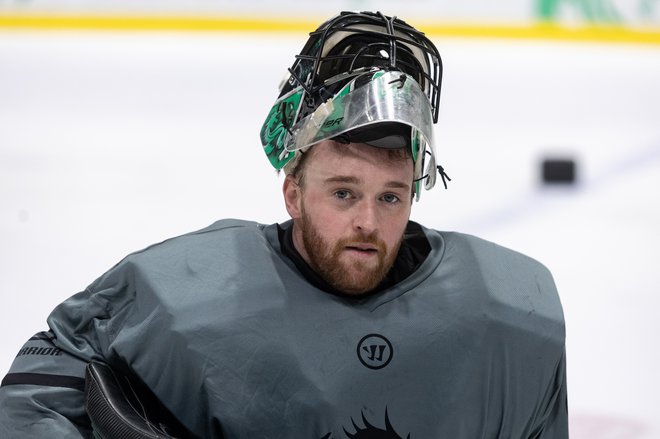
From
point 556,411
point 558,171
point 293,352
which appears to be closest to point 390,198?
point 293,352

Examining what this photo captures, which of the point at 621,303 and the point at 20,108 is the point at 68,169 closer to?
the point at 20,108

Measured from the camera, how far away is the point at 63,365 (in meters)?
1.82

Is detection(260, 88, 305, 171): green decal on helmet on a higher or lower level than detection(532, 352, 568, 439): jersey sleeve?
higher

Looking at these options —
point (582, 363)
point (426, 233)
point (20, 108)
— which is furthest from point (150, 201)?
point (426, 233)

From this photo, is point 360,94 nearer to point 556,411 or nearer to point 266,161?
point 556,411

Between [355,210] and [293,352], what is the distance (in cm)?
24

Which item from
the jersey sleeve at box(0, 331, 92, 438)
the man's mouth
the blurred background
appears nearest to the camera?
the jersey sleeve at box(0, 331, 92, 438)

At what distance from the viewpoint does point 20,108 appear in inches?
215

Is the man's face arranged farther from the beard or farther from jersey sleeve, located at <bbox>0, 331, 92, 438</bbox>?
jersey sleeve, located at <bbox>0, 331, 92, 438</bbox>

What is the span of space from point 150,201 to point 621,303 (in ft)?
5.67

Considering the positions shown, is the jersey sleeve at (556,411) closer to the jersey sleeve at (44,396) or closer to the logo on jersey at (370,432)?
the logo on jersey at (370,432)

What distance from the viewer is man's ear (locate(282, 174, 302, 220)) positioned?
1.96m

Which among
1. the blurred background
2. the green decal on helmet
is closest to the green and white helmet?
the green decal on helmet

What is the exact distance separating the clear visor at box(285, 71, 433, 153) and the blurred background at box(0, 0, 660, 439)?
114cm
